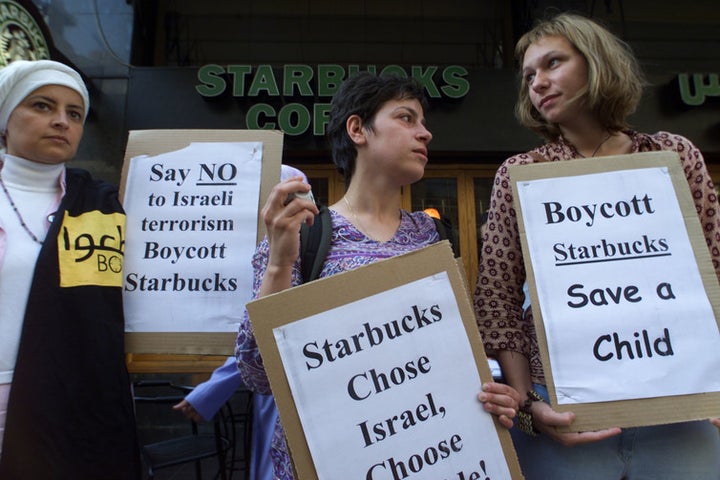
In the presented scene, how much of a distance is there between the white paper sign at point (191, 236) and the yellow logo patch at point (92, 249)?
6cm

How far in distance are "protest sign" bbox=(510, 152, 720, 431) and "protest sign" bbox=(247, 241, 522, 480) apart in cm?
19

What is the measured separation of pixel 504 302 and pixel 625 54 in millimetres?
737

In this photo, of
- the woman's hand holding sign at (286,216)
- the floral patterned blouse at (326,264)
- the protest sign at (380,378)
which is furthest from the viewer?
the floral patterned blouse at (326,264)

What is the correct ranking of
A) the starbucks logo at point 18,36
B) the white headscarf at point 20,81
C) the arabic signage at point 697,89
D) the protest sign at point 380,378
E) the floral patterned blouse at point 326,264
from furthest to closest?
the arabic signage at point 697,89, the starbucks logo at point 18,36, the white headscarf at point 20,81, the floral patterned blouse at point 326,264, the protest sign at point 380,378

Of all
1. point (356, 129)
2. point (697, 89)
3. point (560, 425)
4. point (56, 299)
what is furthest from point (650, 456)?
point (697, 89)

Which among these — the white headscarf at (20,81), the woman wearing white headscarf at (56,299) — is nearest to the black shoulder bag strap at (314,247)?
the woman wearing white headscarf at (56,299)

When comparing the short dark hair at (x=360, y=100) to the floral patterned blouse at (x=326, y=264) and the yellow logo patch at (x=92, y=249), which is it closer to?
the floral patterned blouse at (x=326, y=264)

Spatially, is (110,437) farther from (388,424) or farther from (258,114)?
(258,114)

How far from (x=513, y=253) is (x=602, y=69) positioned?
1.66ft

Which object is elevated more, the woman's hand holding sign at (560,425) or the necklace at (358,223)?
the necklace at (358,223)

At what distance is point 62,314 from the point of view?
1173 millimetres

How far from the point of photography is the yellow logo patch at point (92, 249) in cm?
122

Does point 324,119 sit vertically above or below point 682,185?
above

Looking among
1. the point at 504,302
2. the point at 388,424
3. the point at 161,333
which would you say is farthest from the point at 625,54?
the point at 161,333
